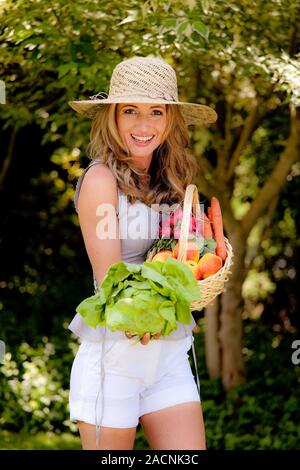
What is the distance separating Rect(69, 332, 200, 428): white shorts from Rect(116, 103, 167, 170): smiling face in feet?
2.17

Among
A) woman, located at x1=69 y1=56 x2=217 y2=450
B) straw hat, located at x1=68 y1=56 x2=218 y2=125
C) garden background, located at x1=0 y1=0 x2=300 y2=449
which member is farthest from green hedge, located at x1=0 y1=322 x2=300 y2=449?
straw hat, located at x1=68 y1=56 x2=218 y2=125

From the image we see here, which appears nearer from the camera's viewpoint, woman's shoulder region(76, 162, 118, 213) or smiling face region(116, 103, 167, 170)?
woman's shoulder region(76, 162, 118, 213)

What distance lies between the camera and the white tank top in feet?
9.60

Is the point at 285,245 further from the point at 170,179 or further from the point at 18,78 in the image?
the point at 170,179

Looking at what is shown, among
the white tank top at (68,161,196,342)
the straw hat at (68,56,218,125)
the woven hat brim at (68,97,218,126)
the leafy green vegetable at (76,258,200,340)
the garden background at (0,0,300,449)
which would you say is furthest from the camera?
the garden background at (0,0,300,449)

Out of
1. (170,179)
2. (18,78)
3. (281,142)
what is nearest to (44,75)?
(18,78)

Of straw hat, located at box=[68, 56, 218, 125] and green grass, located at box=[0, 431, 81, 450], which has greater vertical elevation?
straw hat, located at box=[68, 56, 218, 125]

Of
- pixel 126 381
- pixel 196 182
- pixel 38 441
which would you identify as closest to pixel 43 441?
pixel 38 441

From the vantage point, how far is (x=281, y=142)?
616cm

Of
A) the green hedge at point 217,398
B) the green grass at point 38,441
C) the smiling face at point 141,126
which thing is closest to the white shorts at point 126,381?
the smiling face at point 141,126

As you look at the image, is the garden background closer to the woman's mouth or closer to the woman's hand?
the woman's mouth

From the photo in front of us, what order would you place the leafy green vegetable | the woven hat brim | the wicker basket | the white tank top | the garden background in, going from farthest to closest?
the garden background < the woven hat brim < the white tank top < the wicker basket < the leafy green vegetable

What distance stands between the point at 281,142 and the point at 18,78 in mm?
1957

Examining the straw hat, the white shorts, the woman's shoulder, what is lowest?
the white shorts
